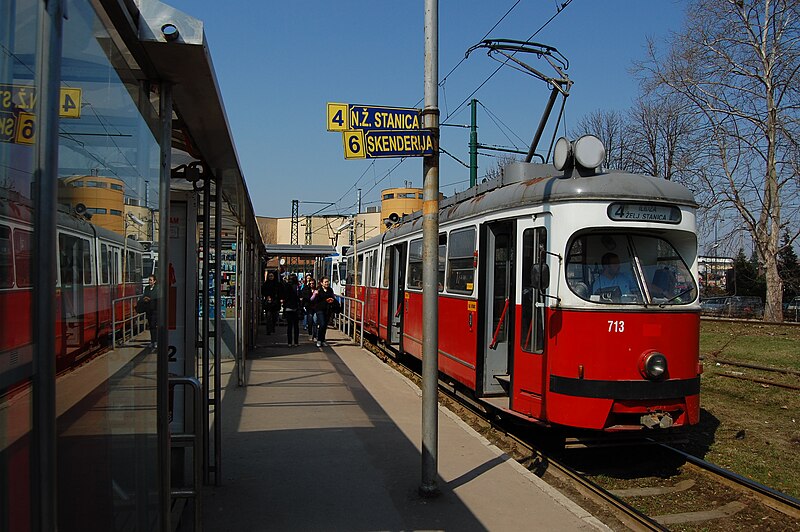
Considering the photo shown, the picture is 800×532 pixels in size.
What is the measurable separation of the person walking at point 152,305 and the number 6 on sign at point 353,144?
2.70 m

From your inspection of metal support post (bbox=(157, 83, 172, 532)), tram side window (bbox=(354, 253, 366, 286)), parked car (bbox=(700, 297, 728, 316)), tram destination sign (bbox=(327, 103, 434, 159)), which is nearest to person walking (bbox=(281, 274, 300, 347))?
tram side window (bbox=(354, 253, 366, 286))

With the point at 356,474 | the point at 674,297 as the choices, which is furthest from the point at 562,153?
the point at 356,474

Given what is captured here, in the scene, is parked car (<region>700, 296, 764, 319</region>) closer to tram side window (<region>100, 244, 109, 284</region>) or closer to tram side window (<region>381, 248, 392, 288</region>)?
tram side window (<region>381, 248, 392, 288</region>)

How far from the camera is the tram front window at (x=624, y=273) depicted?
24.5ft

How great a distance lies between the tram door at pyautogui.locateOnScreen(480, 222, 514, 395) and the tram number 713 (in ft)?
5.98

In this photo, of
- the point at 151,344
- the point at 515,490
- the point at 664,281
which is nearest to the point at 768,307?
the point at 664,281

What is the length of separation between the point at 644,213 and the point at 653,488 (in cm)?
284

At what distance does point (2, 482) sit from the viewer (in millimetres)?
1708

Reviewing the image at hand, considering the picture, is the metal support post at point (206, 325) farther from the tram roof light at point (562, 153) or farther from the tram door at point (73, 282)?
the tram roof light at point (562, 153)

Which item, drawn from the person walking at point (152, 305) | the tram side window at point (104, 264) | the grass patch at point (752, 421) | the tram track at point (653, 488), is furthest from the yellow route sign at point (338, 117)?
the grass patch at point (752, 421)

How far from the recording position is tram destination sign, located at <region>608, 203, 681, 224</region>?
7.52m

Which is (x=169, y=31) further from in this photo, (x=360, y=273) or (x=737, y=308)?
(x=737, y=308)

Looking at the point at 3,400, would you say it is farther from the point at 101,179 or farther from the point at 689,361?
the point at 689,361

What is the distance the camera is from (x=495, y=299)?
9.08m
